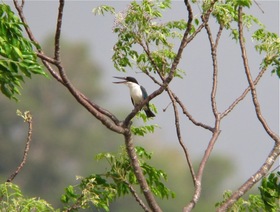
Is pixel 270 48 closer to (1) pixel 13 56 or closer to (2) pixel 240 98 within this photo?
(2) pixel 240 98

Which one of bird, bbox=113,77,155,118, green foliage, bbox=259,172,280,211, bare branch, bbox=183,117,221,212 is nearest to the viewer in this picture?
green foliage, bbox=259,172,280,211

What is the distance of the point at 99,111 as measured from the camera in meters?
4.82

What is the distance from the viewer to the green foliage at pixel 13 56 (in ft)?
12.5

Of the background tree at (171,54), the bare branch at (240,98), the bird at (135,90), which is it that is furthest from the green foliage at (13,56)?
the bird at (135,90)

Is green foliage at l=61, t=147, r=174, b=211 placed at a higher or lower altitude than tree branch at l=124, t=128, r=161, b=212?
higher

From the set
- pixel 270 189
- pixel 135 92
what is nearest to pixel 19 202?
pixel 270 189

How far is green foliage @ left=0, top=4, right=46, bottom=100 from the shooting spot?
3803 millimetres

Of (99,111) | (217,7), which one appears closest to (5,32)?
(99,111)

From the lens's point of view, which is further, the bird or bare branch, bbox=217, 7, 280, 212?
the bird

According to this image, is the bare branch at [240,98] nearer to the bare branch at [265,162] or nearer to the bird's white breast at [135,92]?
the bare branch at [265,162]

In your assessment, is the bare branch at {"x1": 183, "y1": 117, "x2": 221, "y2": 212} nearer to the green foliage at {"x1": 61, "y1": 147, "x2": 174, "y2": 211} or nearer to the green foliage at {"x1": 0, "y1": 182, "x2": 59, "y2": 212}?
the green foliage at {"x1": 61, "y1": 147, "x2": 174, "y2": 211}

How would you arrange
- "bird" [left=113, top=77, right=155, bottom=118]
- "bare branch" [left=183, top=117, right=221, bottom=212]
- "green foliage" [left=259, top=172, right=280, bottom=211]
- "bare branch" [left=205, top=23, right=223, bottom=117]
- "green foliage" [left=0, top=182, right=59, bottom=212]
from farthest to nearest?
"bird" [left=113, top=77, right=155, bottom=118] < "bare branch" [left=205, top=23, right=223, bottom=117] < "bare branch" [left=183, top=117, right=221, bottom=212] < "green foliage" [left=259, top=172, right=280, bottom=211] < "green foliage" [left=0, top=182, right=59, bottom=212]

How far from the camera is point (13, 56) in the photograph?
3812mm

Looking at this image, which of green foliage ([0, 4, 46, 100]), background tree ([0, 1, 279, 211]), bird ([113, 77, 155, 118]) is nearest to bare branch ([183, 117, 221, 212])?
background tree ([0, 1, 279, 211])
